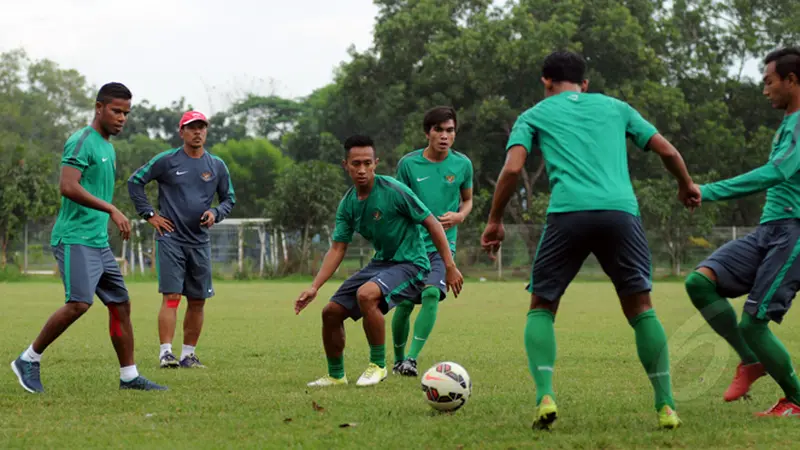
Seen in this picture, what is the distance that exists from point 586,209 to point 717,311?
1684 mm

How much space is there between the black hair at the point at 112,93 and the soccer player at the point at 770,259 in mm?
4333

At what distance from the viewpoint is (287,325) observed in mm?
15367

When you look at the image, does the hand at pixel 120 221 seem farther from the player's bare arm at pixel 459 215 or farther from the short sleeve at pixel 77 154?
the player's bare arm at pixel 459 215

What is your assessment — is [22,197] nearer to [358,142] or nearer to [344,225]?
[344,225]

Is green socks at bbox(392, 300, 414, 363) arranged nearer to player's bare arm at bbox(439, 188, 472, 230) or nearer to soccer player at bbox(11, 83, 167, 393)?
player's bare arm at bbox(439, 188, 472, 230)

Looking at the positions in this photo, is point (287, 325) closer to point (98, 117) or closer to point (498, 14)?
point (98, 117)

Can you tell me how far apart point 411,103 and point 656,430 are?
44.8m

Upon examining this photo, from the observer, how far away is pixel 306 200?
125ft

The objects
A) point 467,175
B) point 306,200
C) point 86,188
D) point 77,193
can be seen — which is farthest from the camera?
point 306,200

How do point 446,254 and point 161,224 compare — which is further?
point 161,224

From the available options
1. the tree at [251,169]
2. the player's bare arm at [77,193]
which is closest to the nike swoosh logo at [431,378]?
the player's bare arm at [77,193]

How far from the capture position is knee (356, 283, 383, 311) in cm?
812

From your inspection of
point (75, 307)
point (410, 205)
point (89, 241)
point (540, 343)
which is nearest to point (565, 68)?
point (540, 343)

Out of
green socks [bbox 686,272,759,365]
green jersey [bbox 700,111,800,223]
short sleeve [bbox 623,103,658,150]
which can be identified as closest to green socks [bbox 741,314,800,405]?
green socks [bbox 686,272,759,365]
